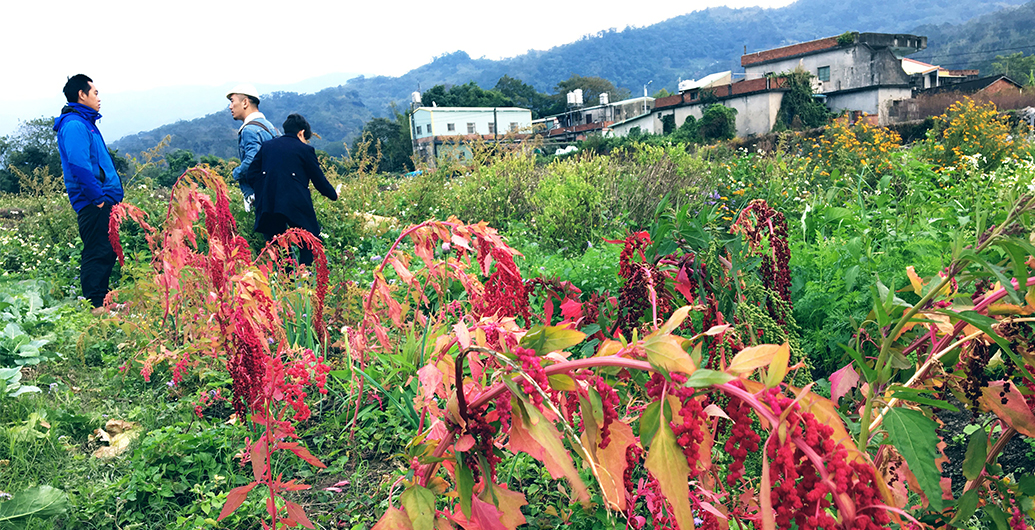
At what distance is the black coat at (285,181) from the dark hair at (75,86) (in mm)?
1746

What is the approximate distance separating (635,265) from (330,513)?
1.40 metres

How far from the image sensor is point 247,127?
4.82 metres

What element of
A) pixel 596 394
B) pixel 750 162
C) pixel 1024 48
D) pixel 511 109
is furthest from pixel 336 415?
pixel 1024 48

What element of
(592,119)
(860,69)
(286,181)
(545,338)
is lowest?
(545,338)

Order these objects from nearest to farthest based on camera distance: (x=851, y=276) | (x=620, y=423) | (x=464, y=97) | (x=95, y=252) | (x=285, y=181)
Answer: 1. (x=620, y=423)
2. (x=851, y=276)
3. (x=285, y=181)
4. (x=95, y=252)
5. (x=464, y=97)

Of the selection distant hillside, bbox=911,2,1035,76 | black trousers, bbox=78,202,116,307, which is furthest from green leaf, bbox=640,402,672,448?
distant hillside, bbox=911,2,1035,76

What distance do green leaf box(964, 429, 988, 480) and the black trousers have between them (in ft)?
19.6

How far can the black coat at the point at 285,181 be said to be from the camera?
4.47 m

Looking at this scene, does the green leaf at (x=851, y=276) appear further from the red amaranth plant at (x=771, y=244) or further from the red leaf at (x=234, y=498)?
the red leaf at (x=234, y=498)

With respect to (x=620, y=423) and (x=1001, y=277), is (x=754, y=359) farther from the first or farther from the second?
(x=1001, y=277)

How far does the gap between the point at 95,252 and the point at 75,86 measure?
1.43 meters

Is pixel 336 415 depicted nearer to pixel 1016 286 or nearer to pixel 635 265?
pixel 635 265

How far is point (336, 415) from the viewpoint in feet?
9.04

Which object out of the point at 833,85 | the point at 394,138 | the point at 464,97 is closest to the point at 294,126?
the point at 833,85
